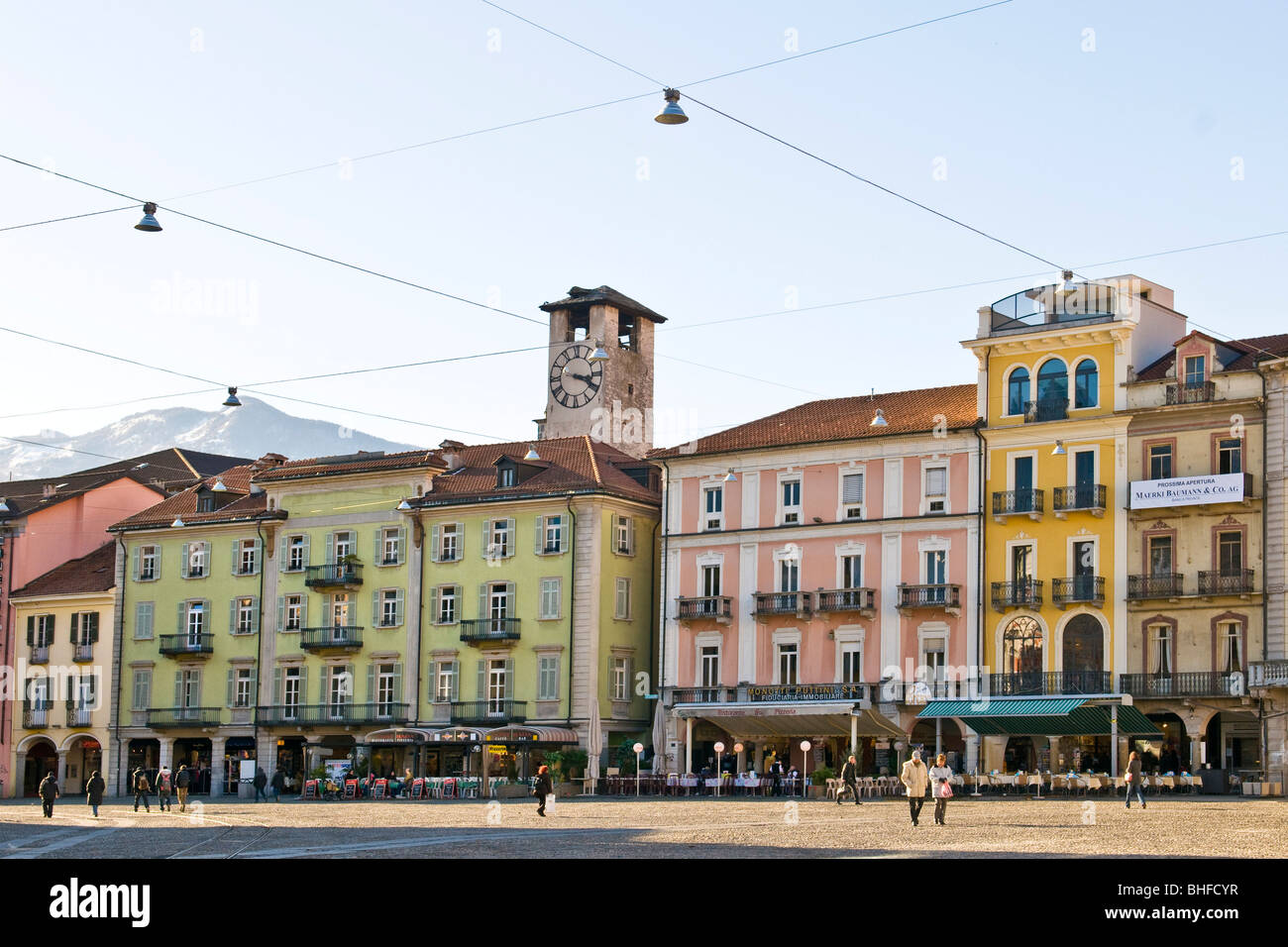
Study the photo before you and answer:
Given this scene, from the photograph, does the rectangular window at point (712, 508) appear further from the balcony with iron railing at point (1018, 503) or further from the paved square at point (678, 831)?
the paved square at point (678, 831)

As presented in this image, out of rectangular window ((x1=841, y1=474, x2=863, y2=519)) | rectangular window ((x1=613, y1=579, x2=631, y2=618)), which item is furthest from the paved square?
rectangular window ((x1=613, y1=579, x2=631, y2=618))

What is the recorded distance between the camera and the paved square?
2680 cm

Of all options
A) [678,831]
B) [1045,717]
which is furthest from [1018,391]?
[678,831]

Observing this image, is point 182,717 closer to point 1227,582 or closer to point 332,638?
point 332,638

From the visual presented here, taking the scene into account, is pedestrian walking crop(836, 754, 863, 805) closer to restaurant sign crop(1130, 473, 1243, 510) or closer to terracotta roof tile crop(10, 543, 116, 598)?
restaurant sign crop(1130, 473, 1243, 510)

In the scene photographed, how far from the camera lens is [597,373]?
8506cm

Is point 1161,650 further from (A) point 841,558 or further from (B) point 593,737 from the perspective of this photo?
(B) point 593,737

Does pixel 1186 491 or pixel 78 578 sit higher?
pixel 1186 491

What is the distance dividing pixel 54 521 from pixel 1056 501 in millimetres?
48134

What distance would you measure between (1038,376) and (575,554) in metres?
18.3

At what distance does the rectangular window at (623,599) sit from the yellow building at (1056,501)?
14.6 m

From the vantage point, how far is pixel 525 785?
6272cm

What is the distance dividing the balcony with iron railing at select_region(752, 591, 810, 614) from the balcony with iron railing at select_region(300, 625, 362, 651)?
1721 cm

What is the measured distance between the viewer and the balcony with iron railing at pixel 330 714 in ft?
236
